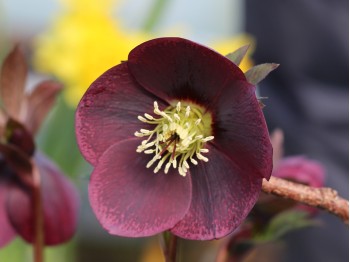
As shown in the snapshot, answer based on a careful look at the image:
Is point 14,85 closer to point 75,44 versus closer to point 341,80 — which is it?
point 75,44

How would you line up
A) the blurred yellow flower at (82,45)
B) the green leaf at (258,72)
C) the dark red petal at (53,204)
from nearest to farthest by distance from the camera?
the green leaf at (258,72), the dark red petal at (53,204), the blurred yellow flower at (82,45)

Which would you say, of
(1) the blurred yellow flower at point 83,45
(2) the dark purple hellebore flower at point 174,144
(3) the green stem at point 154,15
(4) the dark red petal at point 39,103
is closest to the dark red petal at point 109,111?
(2) the dark purple hellebore flower at point 174,144

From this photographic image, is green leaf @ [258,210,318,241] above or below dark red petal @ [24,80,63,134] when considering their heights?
below

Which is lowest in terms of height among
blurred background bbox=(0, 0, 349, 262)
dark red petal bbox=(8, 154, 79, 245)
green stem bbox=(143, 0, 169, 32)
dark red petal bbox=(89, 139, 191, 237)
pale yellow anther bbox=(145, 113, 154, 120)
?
blurred background bbox=(0, 0, 349, 262)

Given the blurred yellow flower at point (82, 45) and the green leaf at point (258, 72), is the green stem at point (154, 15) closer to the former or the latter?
the blurred yellow flower at point (82, 45)

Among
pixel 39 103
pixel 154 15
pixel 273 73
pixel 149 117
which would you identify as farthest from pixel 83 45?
pixel 149 117

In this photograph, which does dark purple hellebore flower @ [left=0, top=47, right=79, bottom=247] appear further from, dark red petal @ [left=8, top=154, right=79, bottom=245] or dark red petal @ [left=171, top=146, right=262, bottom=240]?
dark red petal @ [left=171, top=146, right=262, bottom=240]

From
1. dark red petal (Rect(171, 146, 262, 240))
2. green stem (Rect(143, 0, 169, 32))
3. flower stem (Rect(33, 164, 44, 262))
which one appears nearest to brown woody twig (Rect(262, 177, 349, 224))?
dark red petal (Rect(171, 146, 262, 240))

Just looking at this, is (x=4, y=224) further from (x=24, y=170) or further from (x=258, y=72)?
(x=258, y=72)
